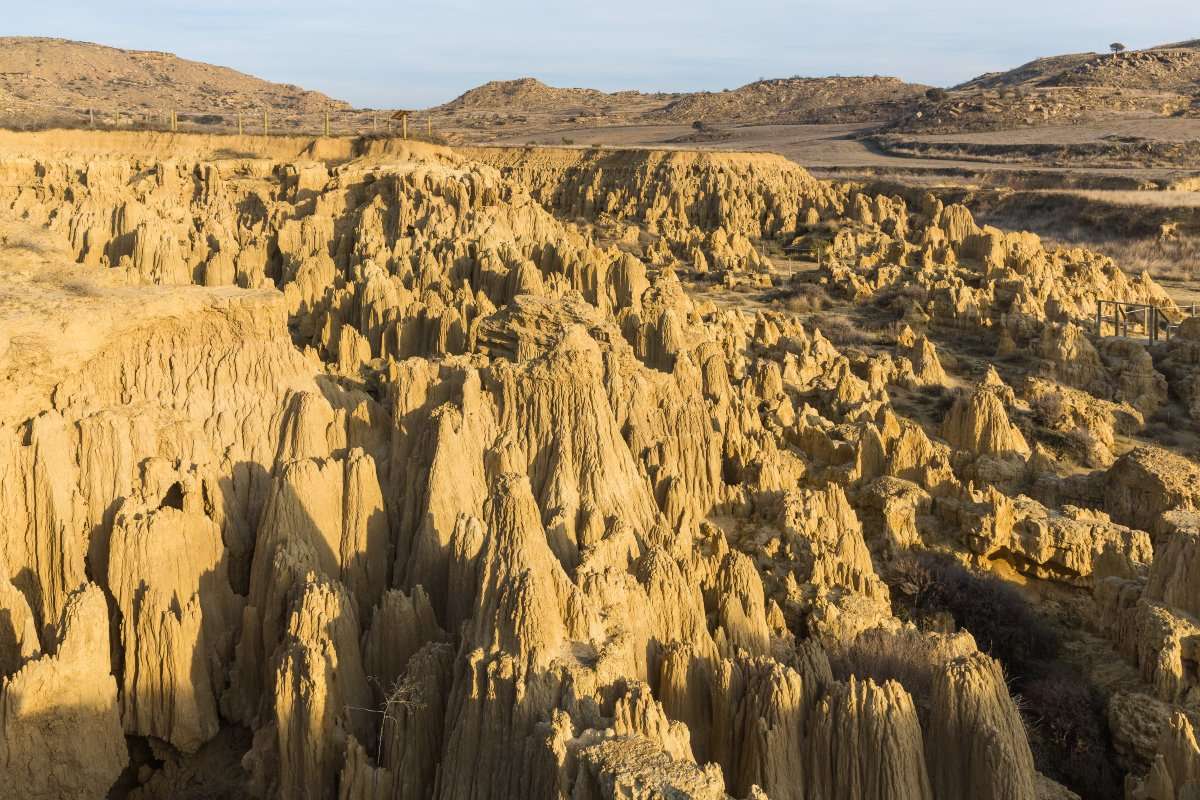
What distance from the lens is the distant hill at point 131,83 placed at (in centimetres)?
9988

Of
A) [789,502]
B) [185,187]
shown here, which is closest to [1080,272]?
[789,502]

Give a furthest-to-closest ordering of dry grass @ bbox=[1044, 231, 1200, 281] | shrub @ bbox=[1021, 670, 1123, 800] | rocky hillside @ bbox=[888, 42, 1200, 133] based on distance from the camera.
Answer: rocky hillside @ bbox=[888, 42, 1200, 133] < dry grass @ bbox=[1044, 231, 1200, 281] < shrub @ bbox=[1021, 670, 1123, 800]

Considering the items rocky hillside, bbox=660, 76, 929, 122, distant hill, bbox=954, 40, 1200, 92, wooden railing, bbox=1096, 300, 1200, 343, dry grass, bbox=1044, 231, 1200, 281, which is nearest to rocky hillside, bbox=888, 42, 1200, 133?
distant hill, bbox=954, 40, 1200, 92

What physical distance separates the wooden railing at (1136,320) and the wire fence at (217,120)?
31463 millimetres

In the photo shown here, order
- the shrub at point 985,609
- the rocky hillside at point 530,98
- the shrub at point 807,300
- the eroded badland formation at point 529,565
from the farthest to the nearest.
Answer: the rocky hillside at point 530,98, the shrub at point 807,300, the shrub at point 985,609, the eroded badland formation at point 529,565

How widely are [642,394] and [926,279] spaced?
24625 mm

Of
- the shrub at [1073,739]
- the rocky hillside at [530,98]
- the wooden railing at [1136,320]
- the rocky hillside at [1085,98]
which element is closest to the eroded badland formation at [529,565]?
the shrub at [1073,739]

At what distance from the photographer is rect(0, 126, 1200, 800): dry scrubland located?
783 centimetres

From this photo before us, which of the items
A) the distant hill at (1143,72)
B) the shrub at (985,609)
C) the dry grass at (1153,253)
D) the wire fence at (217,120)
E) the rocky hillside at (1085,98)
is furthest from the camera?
the distant hill at (1143,72)

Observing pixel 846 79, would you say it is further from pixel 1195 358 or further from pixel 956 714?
pixel 956 714

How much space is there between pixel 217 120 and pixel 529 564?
89709 mm

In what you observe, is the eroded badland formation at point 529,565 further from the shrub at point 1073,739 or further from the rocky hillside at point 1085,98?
the rocky hillside at point 1085,98

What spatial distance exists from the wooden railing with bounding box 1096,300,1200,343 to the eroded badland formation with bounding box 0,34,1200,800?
884 centimetres

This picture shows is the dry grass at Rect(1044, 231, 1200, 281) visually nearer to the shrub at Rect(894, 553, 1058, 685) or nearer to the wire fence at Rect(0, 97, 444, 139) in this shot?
the shrub at Rect(894, 553, 1058, 685)
